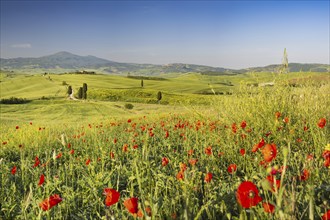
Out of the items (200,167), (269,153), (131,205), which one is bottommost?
(200,167)

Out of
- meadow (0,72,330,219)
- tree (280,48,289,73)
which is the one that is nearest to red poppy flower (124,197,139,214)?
meadow (0,72,330,219)

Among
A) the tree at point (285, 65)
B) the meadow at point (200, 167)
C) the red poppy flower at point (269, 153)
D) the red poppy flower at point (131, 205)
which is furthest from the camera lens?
the tree at point (285, 65)

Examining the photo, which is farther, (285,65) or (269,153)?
(285,65)

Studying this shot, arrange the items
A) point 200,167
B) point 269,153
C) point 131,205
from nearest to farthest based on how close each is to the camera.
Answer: point 131,205 → point 269,153 → point 200,167

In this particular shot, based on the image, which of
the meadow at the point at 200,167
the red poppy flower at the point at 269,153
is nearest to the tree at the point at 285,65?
the meadow at the point at 200,167

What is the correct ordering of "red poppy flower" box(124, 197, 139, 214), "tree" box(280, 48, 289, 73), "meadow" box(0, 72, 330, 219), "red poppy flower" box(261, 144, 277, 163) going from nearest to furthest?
"red poppy flower" box(124, 197, 139, 214) < "red poppy flower" box(261, 144, 277, 163) < "meadow" box(0, 72, 330, 219) < "tree" box(280, 48, 289, 73)

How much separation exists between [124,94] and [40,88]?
2276 centimetres

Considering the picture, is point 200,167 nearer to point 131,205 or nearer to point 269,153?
point 269,153

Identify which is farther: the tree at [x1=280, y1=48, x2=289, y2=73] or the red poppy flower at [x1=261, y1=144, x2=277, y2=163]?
the tree at [x1=280, y1=48, x2=289, y2=73]

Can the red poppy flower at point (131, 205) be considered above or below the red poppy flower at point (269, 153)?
below

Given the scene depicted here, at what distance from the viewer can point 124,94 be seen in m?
53.0

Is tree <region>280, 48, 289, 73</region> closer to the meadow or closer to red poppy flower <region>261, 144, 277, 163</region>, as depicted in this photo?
the meadow

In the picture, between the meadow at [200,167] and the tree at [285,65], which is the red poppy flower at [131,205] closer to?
the meadow at [200,167]

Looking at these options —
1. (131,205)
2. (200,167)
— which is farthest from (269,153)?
(200,167)
